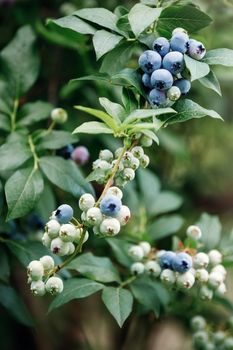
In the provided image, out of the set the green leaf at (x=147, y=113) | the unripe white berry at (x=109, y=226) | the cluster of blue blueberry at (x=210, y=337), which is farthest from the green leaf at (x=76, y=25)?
the cluster of blue blueberry at (x=210, y=337)

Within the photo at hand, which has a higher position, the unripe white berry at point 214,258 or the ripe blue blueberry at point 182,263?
the ripe blue blueberry at point 182,263

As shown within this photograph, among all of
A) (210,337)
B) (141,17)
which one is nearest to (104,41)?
(141,17)

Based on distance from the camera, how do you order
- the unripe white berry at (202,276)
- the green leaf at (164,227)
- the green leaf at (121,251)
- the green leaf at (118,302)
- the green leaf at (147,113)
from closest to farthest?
the green leaf at (147,113)
the green leaf at (118,302)
the unripe white berry at (202,276)
the green leaf at (121,251)
the green leaf at (164,227)

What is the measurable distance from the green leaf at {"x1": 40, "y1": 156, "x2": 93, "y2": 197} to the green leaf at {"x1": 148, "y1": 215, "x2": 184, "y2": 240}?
0.29 meters

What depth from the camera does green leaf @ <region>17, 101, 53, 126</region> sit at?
1.07 meters

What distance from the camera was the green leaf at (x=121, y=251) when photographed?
101cm

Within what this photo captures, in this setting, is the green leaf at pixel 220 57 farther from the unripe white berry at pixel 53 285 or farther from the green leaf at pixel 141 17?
the unripe white berry at pixel 53 285

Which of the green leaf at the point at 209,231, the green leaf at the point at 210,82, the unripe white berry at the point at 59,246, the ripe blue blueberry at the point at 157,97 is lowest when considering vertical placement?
the green leaf at the point at 209,231

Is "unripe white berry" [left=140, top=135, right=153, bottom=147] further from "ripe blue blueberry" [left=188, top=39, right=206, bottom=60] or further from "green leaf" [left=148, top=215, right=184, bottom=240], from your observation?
"green leaf" [left=148, top=215, right=184, bottom=240]

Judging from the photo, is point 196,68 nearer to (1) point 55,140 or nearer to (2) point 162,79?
(2) point 162,79

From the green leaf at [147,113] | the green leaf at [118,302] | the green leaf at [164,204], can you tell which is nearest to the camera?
the green leaf at [147,113]

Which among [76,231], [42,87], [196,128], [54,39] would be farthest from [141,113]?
[196,128]

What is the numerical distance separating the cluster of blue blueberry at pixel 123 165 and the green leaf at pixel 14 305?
1.15ft

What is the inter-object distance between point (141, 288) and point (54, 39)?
0.57 meters
